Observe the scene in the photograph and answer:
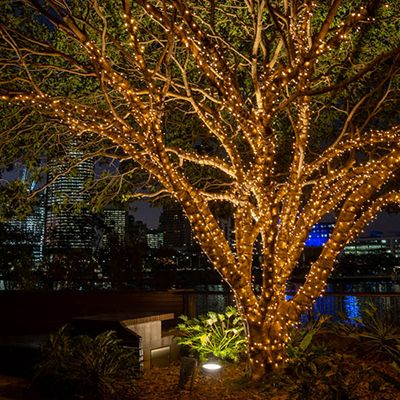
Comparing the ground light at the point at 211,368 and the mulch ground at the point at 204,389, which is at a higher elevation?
the ground light at the point at 211,368

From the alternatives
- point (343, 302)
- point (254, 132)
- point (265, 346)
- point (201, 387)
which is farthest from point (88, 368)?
point (343, 302)

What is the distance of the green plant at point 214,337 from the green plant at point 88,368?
3.95ft

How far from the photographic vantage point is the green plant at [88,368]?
5789 millimetres

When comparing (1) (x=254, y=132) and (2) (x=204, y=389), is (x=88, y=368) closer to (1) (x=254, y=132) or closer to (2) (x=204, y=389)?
(2) (x=204, y=389)

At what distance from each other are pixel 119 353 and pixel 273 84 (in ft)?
13.8

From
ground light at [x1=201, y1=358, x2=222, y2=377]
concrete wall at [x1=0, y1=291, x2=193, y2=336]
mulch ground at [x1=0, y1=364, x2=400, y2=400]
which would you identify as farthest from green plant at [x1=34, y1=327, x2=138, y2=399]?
concrete wall at [x1=0, y1=291, x2=193, y2=336]

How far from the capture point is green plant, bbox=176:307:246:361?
7.38 m

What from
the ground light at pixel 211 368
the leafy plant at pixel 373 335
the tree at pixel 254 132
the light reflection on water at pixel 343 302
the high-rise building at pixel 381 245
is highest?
the high-rise building at pixel 381 245

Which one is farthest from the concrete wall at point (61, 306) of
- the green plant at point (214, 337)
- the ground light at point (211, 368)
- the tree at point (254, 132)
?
the tree at point (254, 132)

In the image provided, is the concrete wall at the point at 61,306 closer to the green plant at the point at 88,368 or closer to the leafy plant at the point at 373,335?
the leafy plant at the point at 373,335

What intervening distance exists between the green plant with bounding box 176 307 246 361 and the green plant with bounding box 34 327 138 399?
1203 millimetres

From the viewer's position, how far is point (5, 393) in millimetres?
6191

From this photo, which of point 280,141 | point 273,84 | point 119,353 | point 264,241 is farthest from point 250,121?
point 280,141

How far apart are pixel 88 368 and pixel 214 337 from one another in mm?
2306
